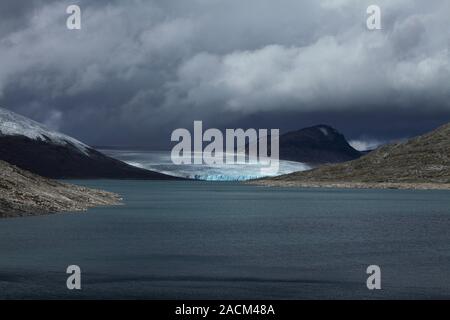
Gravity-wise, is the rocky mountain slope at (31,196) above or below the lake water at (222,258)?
above

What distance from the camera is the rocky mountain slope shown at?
9931cm

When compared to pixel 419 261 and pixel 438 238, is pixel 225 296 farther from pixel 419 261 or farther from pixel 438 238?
pixel 438 238

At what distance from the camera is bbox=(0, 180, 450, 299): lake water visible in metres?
42.5

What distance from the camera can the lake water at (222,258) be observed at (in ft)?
139

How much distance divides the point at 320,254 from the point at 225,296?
21686 millimetres

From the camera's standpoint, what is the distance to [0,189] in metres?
98.1

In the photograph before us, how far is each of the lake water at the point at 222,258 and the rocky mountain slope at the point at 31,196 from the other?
→ 526 cm

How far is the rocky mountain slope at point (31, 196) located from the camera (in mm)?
99312

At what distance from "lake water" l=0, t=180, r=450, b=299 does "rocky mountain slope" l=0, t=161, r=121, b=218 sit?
17.2 ft

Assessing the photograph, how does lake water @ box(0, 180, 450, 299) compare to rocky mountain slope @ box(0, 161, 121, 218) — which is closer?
lake water @ box(0, 180, 450, 299)

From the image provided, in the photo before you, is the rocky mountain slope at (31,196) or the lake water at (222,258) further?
the rocky mountain slope at (31,196)

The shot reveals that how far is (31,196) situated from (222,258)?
55706mm

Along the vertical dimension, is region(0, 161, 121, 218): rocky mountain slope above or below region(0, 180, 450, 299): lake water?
above
